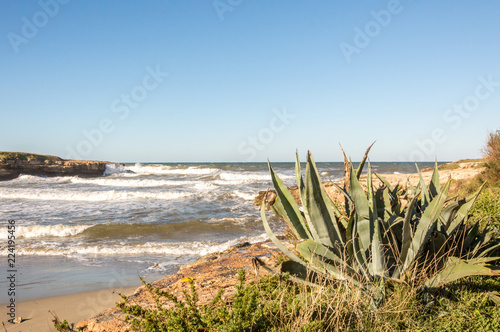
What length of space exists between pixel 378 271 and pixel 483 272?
629mm

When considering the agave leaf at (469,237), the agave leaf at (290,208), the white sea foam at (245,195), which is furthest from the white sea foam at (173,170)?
the agave leaf at (469,237)

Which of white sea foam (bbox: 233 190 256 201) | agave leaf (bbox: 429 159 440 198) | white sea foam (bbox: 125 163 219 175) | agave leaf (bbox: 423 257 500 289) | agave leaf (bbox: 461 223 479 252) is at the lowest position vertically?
white sea foam (bbox: 233 190 256 201)

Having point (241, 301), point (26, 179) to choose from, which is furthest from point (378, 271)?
point (26, 179)

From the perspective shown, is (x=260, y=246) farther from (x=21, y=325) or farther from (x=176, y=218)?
(x=176, y=218)

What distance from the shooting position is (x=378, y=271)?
2.32 metres

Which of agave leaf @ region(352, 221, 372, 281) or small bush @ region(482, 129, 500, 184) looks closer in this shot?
agave leaf @ region(352, 221, 372, 281)

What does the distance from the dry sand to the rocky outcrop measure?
37.2 m

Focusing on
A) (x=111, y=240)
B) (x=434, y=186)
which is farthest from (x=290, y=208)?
(x=111, y=240)

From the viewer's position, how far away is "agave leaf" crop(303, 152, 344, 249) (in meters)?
2.28

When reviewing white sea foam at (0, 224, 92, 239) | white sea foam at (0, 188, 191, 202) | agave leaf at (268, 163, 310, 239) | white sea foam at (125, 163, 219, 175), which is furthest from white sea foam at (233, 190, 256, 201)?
white sea foam at (125, 163, 219, 175)

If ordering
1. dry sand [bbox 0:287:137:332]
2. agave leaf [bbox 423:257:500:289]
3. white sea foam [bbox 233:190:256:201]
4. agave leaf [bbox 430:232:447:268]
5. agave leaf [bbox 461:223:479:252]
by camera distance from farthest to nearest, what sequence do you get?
white sea foam [bbox 233:190:256:201] < dry sand [bbox 0:287:137:332] < agave leaf [bbox 461:223:479:252] < agave leaf [bbox 430:232:447:268] < agave leaf [bbox 423:257:500:289]

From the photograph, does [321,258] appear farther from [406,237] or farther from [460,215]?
[460,215]

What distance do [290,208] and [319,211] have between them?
30cm

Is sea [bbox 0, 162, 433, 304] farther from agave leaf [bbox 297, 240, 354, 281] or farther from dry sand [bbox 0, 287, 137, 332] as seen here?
agave leaf [bbox 297, 240, 354, 281]
